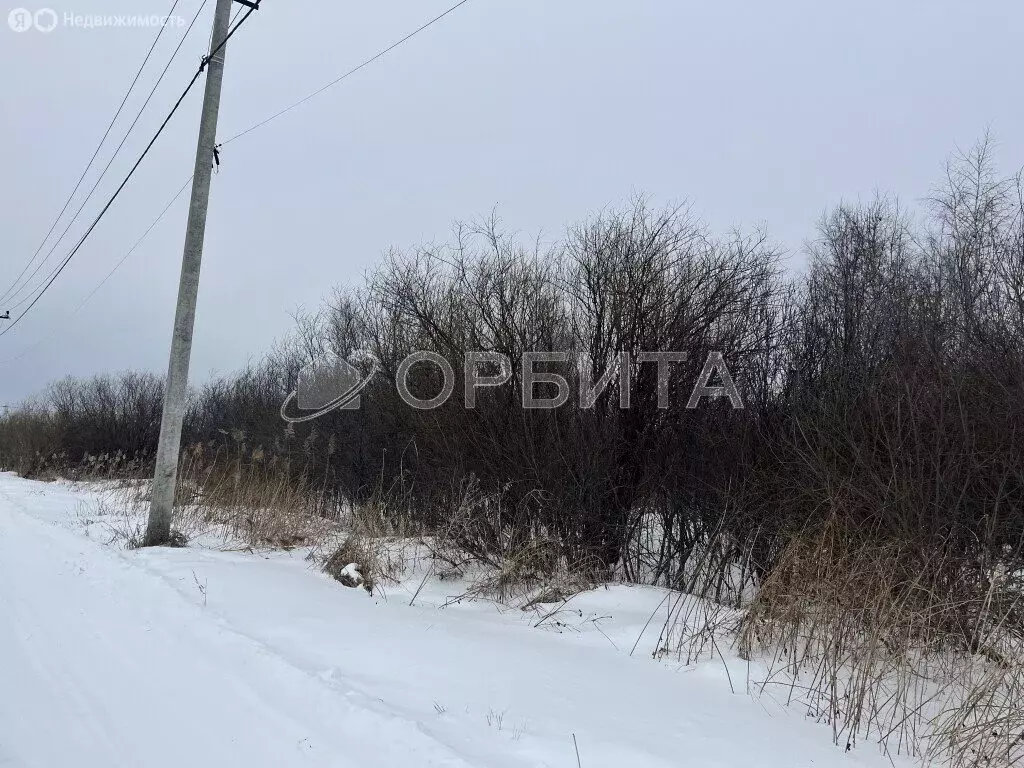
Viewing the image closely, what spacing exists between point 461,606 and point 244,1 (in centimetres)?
796

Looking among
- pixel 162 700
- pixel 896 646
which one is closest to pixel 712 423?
pixel 896 646

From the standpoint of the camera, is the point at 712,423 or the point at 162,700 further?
the point at 712,423

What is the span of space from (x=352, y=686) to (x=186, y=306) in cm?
641

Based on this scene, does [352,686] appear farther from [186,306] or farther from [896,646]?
[186,306]

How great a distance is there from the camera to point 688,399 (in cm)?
706

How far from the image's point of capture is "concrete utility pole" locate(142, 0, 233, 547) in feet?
26.3

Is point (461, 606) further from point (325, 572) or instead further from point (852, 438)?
point (852, 438)

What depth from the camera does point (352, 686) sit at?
347 centimetres

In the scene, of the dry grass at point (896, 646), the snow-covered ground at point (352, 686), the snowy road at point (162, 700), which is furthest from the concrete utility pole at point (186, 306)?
the dry grass at point (896, 646)

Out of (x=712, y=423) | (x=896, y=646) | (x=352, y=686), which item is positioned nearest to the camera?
(x=352, y=686)

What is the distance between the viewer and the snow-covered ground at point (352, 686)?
293cm

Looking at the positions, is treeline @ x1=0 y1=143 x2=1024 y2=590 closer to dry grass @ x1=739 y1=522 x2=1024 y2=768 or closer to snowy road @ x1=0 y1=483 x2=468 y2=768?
dry grass @ x1=739 y1=522 x2=1024 y2=768

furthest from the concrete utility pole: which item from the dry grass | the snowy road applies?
the dry grass

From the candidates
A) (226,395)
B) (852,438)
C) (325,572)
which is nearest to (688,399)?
(852,438)
